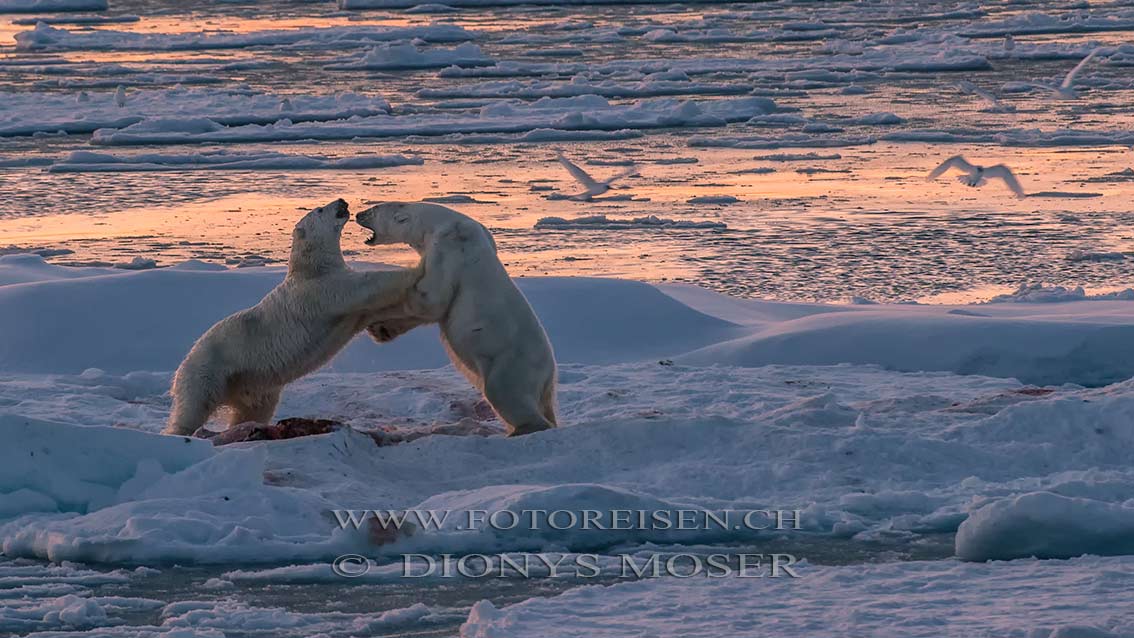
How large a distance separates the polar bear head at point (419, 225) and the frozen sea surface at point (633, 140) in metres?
3.74

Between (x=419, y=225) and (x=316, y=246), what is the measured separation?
381 mm

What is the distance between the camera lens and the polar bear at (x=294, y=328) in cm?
628

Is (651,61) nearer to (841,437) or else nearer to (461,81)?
(461,81)

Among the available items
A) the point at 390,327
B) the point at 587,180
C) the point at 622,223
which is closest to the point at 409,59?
the point at 622,223

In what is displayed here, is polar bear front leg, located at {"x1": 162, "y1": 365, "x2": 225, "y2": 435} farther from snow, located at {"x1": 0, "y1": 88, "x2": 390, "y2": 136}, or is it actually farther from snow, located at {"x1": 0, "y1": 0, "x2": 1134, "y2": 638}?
Answer: snow, located at {"x1": 0, "y1": 88, "x2": 390, "y2": 136}

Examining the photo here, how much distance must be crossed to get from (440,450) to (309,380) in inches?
71.1

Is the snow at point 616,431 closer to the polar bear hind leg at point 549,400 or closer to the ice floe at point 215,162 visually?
the polar bear hind leg at point 549,400

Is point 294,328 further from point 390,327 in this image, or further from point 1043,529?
point 1043,529

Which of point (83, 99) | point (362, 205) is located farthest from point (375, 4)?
point (362, 205)

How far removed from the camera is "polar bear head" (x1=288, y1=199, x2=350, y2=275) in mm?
6344

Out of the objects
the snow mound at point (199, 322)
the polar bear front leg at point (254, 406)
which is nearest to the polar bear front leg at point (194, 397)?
the polar bear front leg at point (254, 406)

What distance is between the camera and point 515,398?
627 cm

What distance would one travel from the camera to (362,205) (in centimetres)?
1228

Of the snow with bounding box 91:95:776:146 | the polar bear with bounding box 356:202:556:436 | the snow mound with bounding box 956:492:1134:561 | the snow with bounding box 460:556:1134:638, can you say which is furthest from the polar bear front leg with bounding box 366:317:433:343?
the snow with bounding box 91:95:776:146
